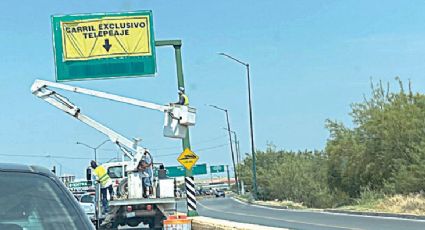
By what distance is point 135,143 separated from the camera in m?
25.8

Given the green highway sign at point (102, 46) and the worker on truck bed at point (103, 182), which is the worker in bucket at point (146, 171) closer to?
the worker on truck bed at point (103, 182)

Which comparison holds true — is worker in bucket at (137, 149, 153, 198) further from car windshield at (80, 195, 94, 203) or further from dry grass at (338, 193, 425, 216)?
dry grass at (338, 193, 425, 216)

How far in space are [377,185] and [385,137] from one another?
13.3 ft

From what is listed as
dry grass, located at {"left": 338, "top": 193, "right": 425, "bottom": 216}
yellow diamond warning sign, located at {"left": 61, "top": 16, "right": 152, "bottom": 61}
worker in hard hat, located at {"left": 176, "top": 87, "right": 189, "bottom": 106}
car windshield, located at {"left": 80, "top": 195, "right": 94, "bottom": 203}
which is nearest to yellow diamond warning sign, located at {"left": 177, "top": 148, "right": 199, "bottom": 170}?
worker in hard hat, located at {"left": 176, "top": 87, "right": 189, "bottom": 106}

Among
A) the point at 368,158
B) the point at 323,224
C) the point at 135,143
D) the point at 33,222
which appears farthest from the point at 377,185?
the point at 33,222

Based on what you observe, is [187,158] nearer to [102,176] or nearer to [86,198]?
[102,176]

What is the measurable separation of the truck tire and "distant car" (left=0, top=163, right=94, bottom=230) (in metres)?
20.4

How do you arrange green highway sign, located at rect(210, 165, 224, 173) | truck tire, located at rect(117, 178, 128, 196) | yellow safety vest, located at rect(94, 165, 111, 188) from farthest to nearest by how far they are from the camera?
green highway sign, located at rect(210, 165, 224, 173) → truck tire, located at rect(117, 178, 128, 196) → yellow safety vest, located at rect(94, 165, 111, 188)

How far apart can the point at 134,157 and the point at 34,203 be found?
67.9 ft

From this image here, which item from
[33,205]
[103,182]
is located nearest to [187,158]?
[103,182]

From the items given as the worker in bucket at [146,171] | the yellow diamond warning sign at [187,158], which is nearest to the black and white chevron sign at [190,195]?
the yellow diamond warning sign at [187,158]

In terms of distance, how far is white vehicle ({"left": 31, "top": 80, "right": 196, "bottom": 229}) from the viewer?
78.9 feet

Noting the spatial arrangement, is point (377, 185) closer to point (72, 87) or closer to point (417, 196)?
point (417, 196)

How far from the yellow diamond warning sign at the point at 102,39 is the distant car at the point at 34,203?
20.6 metres
